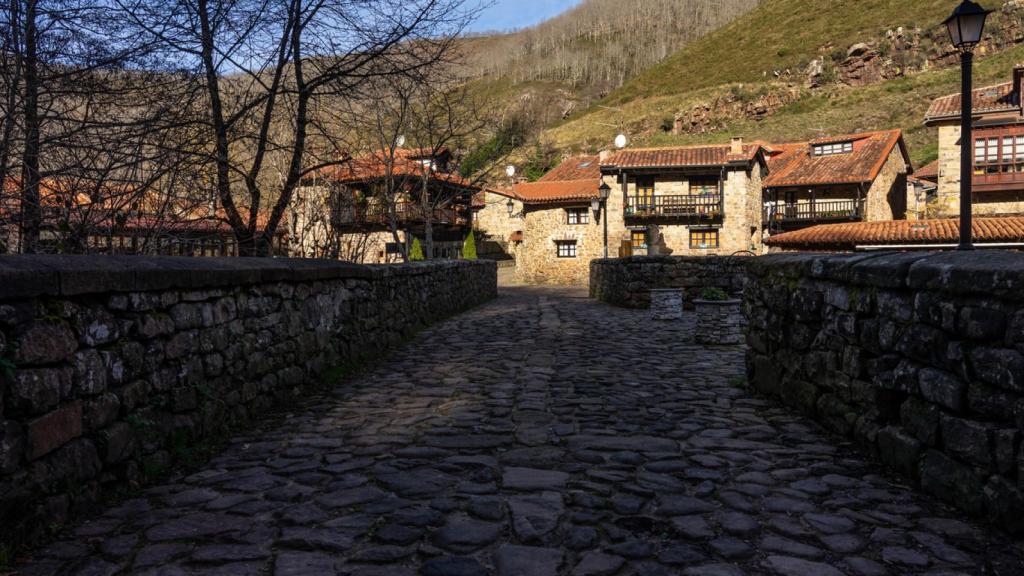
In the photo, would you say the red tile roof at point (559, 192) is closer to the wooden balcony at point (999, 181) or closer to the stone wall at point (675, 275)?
the wooden balcony at point (999, 181)

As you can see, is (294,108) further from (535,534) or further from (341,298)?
(535,534)

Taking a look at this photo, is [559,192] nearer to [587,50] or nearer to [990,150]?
A: [990,150]

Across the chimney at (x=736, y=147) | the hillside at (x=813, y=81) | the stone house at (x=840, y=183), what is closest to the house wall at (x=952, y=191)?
the stone house at (x=840, y=183)

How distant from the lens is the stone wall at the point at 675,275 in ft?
49.8

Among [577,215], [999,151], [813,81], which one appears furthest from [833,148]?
[813,81]

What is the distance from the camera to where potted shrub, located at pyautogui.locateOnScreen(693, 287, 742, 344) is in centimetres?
891

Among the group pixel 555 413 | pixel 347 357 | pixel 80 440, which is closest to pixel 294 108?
pixel 347 357

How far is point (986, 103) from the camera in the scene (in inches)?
1073

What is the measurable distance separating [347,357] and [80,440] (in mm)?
4077

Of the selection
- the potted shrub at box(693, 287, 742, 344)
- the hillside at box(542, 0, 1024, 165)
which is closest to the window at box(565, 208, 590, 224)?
the hillside at box(542, 0, 1024, 165)

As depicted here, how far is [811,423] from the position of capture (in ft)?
15.0

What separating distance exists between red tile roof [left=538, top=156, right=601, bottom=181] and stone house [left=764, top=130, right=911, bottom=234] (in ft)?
33.6

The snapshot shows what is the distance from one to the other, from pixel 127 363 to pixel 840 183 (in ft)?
125

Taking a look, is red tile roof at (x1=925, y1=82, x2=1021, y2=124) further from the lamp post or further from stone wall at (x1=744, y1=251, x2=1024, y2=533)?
stone wall at (x1=744, y1=251, x2=1024, y2=533)
